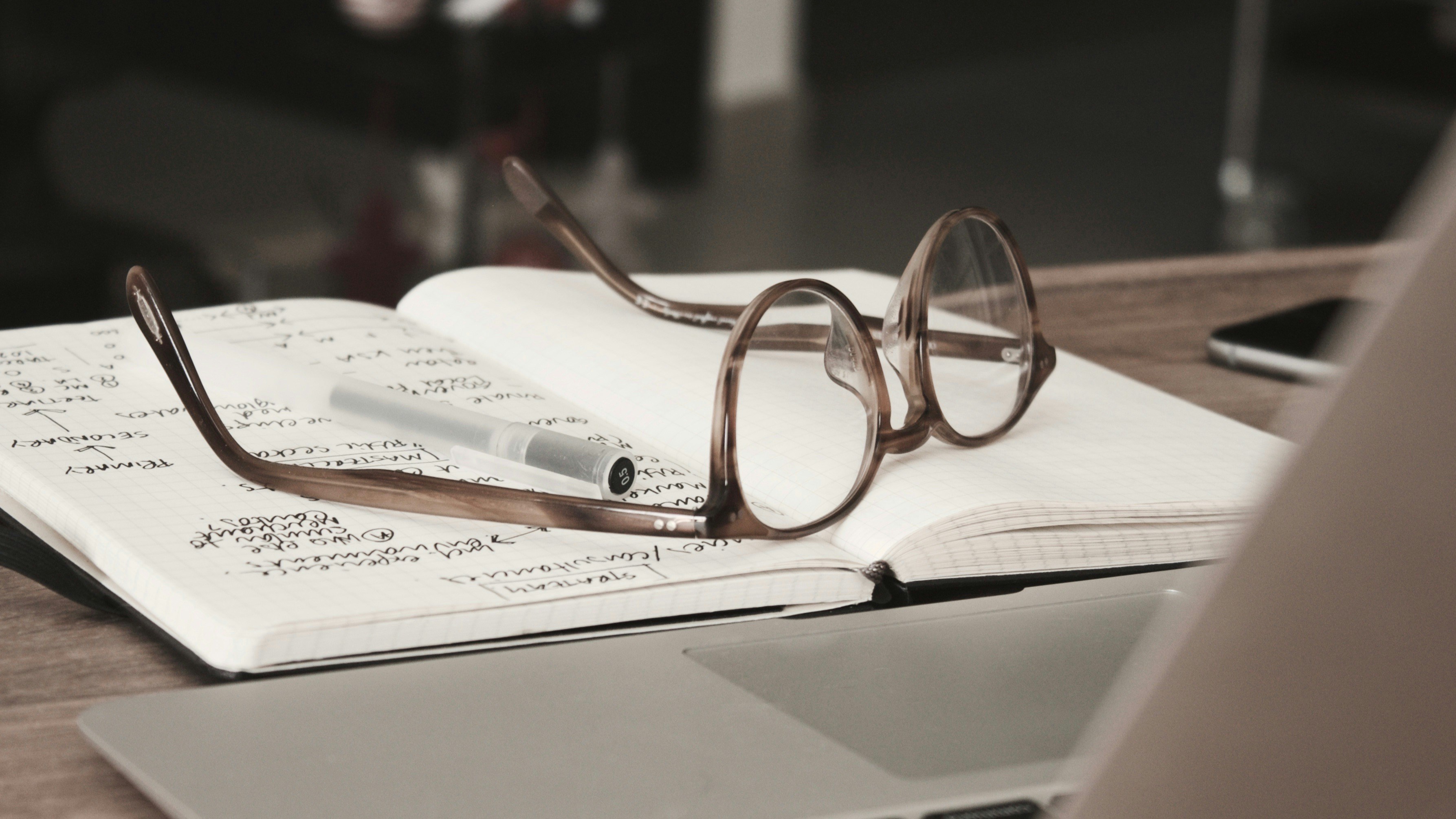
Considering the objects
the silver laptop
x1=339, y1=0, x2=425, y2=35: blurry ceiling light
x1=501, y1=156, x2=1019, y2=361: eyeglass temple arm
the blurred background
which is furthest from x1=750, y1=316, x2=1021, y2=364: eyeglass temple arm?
x1=339, y1=0, x2=425, y2=35: blurry ceiling light

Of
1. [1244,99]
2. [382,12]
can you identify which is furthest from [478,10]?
[1244,99]

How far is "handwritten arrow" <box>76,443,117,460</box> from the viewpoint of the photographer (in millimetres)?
400

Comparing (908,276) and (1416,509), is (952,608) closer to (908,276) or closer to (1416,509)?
(908,276)

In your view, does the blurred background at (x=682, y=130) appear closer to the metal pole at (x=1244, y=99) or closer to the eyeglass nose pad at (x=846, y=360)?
the metal pole at (x=1244, y=99)

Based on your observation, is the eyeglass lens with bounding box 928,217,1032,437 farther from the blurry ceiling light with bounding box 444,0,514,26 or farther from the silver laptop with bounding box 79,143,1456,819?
the blurry ceiling light with bounding box 444,0,514,26

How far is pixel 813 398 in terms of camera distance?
0.45 meters

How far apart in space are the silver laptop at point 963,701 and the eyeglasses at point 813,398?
1.8 inches

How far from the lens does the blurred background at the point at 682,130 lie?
231 cm

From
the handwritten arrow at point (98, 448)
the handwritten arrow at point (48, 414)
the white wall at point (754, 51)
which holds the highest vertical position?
the white wall at point (754, 51)

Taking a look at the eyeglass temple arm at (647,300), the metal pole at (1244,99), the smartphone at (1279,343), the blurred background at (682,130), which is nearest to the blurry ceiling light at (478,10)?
the blurred background at (682,130)

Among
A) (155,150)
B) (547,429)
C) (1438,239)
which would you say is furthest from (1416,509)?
(155,150)

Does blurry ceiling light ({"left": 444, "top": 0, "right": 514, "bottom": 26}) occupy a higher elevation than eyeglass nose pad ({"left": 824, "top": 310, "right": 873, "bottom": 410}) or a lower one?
higher

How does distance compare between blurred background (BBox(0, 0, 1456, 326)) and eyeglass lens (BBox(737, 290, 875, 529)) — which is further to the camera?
blurred background (BBox(0, 0, 1456, 326))

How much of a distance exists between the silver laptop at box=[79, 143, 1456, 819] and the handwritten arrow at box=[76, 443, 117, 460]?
13 centimetres
